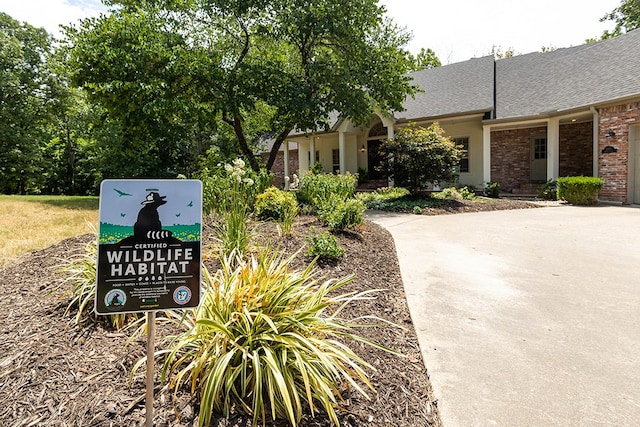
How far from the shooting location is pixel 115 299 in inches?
65.3

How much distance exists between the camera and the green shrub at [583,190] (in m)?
11.4

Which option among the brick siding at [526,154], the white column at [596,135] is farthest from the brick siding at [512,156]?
the white column at [596,135]

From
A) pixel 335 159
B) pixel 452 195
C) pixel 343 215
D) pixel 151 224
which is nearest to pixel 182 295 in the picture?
pixel 151 224

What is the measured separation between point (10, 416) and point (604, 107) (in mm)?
15266

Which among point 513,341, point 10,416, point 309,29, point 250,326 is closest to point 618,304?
point 513,341

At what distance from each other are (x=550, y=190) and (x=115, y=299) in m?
15.0

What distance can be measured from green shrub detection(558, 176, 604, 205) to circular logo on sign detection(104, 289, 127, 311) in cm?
1349

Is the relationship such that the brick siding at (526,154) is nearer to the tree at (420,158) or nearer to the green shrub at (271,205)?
the tree at (420,158)

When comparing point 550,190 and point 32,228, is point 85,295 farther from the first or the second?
point 550,190

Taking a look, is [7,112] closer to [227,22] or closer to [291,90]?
[227,22]

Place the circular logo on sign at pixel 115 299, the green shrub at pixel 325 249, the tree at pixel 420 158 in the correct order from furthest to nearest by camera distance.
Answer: the tree at pixel 420 158
the green shrub at pixel 325 249
the circular logo on sign at pixel 115 299

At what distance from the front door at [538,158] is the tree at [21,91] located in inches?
938

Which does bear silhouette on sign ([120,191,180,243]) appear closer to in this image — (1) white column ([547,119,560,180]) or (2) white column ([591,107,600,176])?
(2) white column ([591,107,600,176])

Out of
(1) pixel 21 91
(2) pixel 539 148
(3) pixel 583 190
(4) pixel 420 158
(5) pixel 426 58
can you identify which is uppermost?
(5) pixel 426 58
